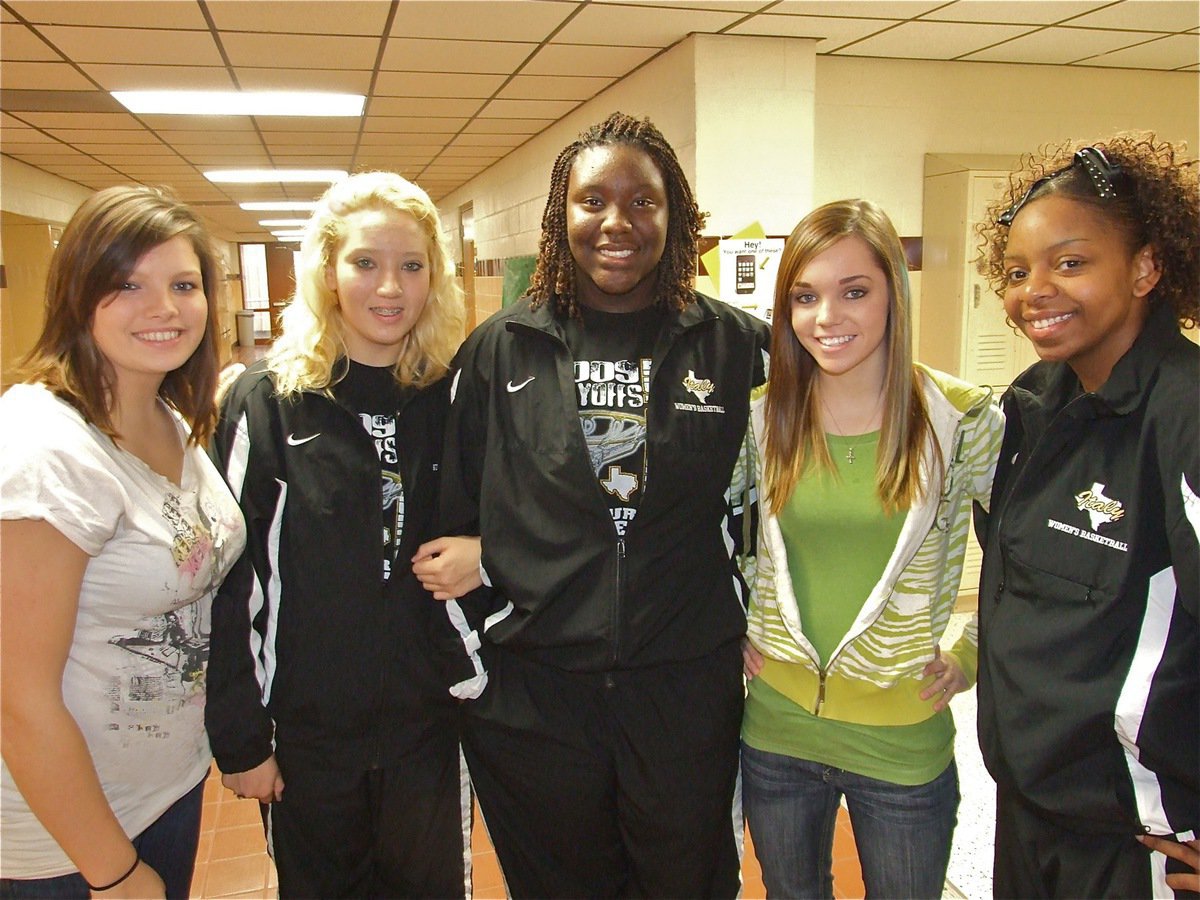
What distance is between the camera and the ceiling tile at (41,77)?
13.2 ft

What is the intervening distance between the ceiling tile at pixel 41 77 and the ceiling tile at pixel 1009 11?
4.08 m

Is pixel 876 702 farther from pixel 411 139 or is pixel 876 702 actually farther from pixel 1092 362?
pixel 411 139

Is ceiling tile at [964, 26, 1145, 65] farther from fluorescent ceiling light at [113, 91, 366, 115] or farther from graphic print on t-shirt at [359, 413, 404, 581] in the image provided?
graphic print on t-shirt at [359, 413, 404, 581]

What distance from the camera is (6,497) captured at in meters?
1.14

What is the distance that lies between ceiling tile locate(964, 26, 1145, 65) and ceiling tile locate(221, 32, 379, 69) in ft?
10.0

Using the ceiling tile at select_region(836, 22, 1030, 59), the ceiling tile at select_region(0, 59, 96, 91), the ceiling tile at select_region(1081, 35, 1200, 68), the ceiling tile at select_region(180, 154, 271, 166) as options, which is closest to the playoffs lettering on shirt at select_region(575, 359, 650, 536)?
the ceiling tile at select_region(836, 22, 1030, 59)

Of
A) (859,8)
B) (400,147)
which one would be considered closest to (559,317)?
(859,8)

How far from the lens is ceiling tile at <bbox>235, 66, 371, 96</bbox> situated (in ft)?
13.9

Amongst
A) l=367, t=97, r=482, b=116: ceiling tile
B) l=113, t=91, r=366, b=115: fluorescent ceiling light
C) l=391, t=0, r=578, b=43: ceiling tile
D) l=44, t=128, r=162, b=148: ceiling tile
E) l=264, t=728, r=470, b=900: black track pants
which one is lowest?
l=264, t=728, r=470, b=900: black track pants

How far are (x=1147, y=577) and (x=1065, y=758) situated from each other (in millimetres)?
293

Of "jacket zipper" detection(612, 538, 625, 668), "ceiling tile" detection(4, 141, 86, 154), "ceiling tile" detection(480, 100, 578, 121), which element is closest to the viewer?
"jacket zipper" detection(612, 538, 625, 668)

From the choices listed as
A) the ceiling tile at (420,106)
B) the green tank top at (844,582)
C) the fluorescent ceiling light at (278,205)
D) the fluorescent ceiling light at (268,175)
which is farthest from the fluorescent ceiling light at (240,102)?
the fluorescent ceiling light at (278,205)

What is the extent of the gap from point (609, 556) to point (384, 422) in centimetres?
55

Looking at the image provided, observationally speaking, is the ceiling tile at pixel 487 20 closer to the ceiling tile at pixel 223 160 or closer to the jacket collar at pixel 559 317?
the jacket collar at pixel 559 317
